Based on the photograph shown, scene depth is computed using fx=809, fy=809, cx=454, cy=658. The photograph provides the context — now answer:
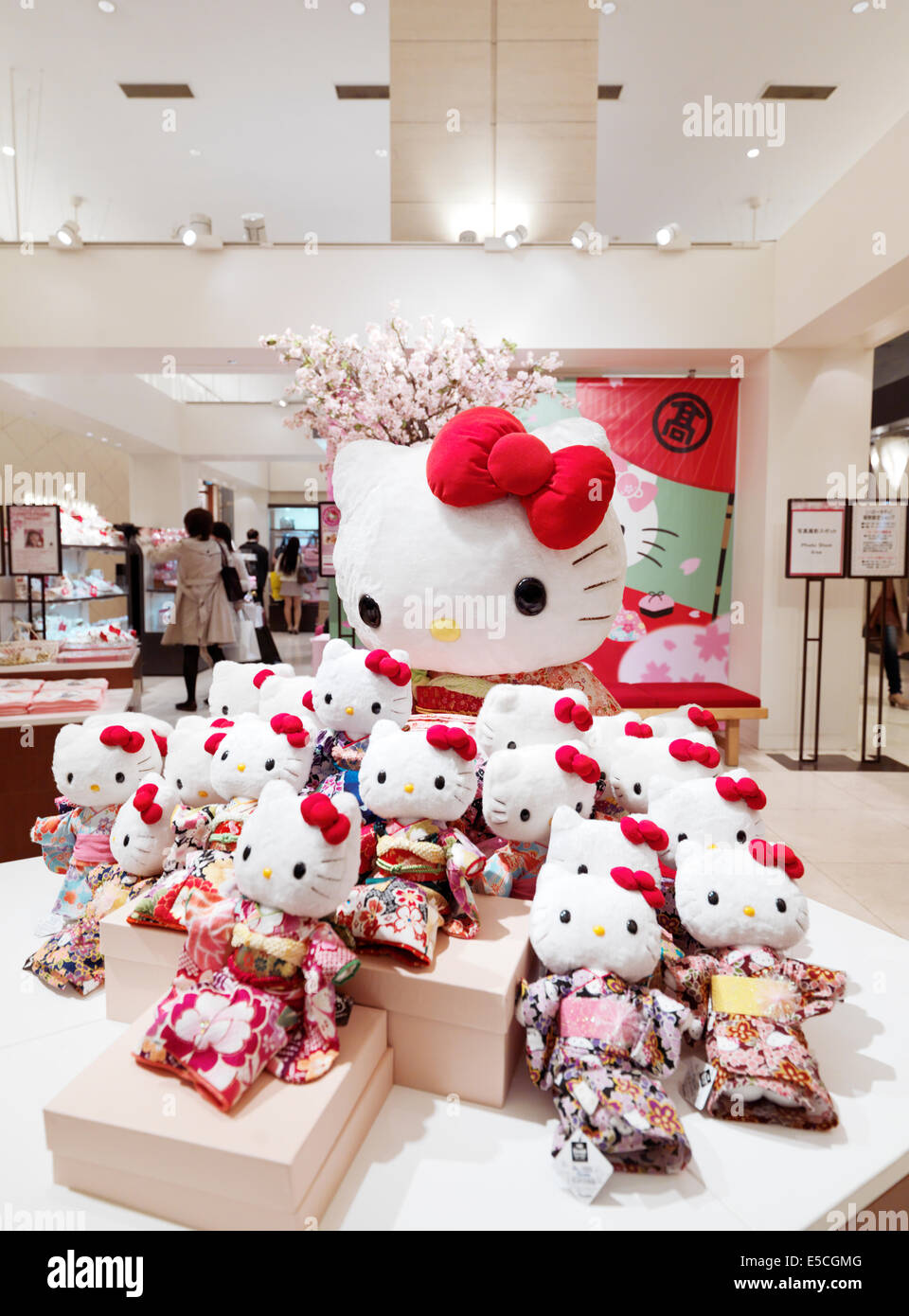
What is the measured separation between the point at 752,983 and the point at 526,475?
1123 mm

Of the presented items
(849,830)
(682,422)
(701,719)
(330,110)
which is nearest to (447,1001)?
(701,719)

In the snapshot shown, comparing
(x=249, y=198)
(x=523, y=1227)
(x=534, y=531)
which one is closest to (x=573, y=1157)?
(x=523, y=1227)

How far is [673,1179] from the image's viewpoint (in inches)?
44.9

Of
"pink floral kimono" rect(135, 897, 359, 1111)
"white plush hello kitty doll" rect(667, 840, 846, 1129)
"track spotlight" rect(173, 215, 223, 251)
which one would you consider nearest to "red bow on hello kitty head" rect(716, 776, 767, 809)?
"white plush hello kitty doll" rect(667, 840, 846, 1129)

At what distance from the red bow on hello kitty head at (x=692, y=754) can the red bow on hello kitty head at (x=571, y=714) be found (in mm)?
207

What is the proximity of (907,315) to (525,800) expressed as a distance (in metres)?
4.56

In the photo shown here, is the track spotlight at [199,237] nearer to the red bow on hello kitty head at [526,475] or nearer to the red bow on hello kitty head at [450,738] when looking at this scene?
the red bow on hello kitty head at [526,475]

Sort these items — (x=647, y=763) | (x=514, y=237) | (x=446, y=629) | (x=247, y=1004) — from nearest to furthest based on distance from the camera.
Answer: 1. (x=247, y=1004)
2. (x=647, y=763)
3. (x=446, y=629)
4. (x=514, y=237)

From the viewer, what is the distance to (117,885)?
166 centimetres

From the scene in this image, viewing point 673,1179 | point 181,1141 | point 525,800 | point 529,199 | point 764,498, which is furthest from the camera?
point 764,498

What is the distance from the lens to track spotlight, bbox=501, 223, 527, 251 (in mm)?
4973

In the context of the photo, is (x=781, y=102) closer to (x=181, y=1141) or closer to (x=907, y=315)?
(x=907, y=315)

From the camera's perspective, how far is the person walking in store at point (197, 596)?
634cm

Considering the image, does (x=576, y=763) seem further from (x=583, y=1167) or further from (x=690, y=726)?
(x=583, y=1167)
